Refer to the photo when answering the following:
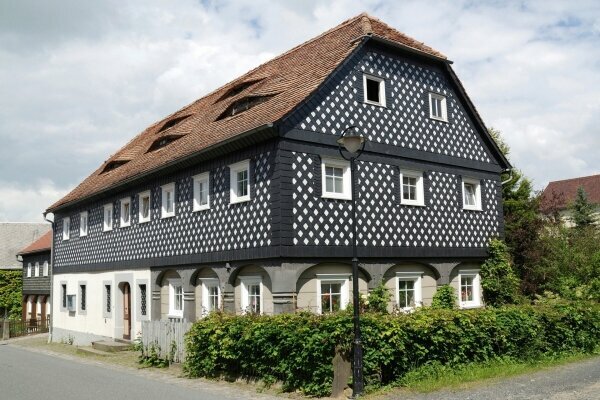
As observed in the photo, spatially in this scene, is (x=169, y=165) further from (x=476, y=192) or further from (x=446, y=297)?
(x=476, y=192)

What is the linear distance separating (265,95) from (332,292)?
5784 millimetres

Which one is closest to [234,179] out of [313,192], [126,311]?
[313,192]

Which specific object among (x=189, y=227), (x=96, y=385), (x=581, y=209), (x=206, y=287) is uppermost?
(x=581, y=209)

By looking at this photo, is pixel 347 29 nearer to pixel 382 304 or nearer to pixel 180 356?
pixel 382 304

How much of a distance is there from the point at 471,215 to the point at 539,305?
18.4 feet

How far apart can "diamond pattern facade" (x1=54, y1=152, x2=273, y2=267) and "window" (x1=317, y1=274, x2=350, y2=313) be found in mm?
1859

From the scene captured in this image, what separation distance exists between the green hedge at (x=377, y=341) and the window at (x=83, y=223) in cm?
1391

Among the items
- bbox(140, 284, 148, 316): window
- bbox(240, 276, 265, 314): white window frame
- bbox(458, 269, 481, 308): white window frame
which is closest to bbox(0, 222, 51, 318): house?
bbox(140, 284, 148, 316): window

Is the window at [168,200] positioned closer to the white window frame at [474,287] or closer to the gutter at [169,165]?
the gutter at [169,165]

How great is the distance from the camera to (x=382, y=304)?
16.5 m

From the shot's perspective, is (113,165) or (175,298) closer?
(175,298)

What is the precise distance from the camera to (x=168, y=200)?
67.9 ft

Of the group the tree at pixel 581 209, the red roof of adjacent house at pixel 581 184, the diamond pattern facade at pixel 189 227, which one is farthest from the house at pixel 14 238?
the red roof of adjacent house at pixel 581 184

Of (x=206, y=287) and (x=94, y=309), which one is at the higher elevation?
(x=206, y=287)
